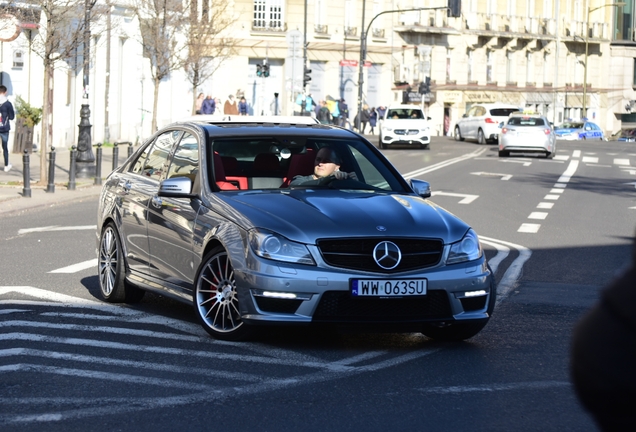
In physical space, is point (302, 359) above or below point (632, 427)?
below

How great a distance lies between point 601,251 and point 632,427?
1250 centimetres

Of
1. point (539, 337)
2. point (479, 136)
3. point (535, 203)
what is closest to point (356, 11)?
point (479, 136)

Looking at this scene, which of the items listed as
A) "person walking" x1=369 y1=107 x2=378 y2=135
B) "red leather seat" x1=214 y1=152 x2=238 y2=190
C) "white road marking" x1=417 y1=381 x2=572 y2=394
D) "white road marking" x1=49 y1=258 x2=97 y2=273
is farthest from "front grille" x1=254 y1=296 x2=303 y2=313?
"person walking" x1=369 y1=107 x2=378 y2=135

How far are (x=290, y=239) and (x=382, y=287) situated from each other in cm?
59

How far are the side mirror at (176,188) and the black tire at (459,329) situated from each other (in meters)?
1.75

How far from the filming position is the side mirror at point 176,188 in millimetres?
8375

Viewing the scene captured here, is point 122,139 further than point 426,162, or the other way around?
point 122,139

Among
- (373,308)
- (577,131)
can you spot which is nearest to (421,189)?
(373,308)

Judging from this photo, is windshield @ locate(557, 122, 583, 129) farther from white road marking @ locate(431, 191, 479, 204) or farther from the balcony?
white road marking @ locate(431, 191, 479, 204)

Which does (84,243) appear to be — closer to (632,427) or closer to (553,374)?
(553,374)

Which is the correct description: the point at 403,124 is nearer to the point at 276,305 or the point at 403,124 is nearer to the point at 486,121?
the point at 486,121

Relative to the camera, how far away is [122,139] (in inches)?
1809

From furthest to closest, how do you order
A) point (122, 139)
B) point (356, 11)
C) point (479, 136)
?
point (356, 11) < point (479, 136) < point (122, 139)

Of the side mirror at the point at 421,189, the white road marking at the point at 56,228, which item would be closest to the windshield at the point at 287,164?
the side mirror at the point at 421,189
